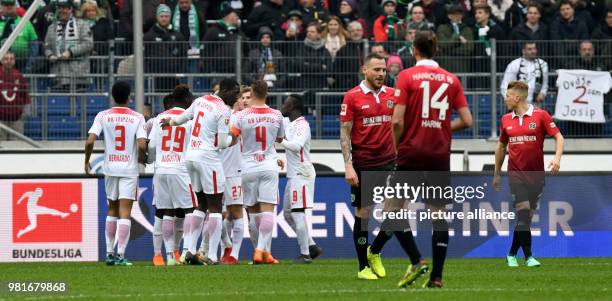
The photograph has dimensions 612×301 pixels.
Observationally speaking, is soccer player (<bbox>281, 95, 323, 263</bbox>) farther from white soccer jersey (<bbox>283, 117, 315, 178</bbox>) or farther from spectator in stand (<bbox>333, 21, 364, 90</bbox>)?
spectator in stand (<bbox>333, 21, 364, 90</bbox>)

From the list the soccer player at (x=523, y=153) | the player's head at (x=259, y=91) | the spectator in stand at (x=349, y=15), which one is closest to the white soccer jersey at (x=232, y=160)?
the player's head at (x=259, y=91)

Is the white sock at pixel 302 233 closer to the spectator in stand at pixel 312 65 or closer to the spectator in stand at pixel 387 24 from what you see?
the spectator in stand at pixel 312 65

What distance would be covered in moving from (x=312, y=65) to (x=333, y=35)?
0.94 m

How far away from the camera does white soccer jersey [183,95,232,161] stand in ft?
55.8

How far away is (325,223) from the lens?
66.4 ft

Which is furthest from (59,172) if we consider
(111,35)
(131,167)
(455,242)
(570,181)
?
(570,181)

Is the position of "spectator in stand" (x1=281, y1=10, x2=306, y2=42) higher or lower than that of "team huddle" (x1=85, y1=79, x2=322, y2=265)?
higher

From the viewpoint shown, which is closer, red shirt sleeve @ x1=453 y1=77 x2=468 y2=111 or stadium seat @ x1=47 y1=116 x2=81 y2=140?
red shirt sleeve @ x1=453 y1=77 x2=468 y2=111

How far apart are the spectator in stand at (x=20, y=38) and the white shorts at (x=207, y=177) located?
618 centimetres

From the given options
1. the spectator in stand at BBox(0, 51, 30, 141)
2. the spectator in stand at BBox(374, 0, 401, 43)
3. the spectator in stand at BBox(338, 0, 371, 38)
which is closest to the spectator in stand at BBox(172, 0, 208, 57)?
the spectator in stand at BBox(338, 0, 371, 38)

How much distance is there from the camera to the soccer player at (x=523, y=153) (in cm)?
1645

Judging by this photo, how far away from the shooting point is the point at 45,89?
2212cm

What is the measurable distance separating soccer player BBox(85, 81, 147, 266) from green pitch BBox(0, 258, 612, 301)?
0.54m

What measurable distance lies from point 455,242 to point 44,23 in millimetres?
8270
